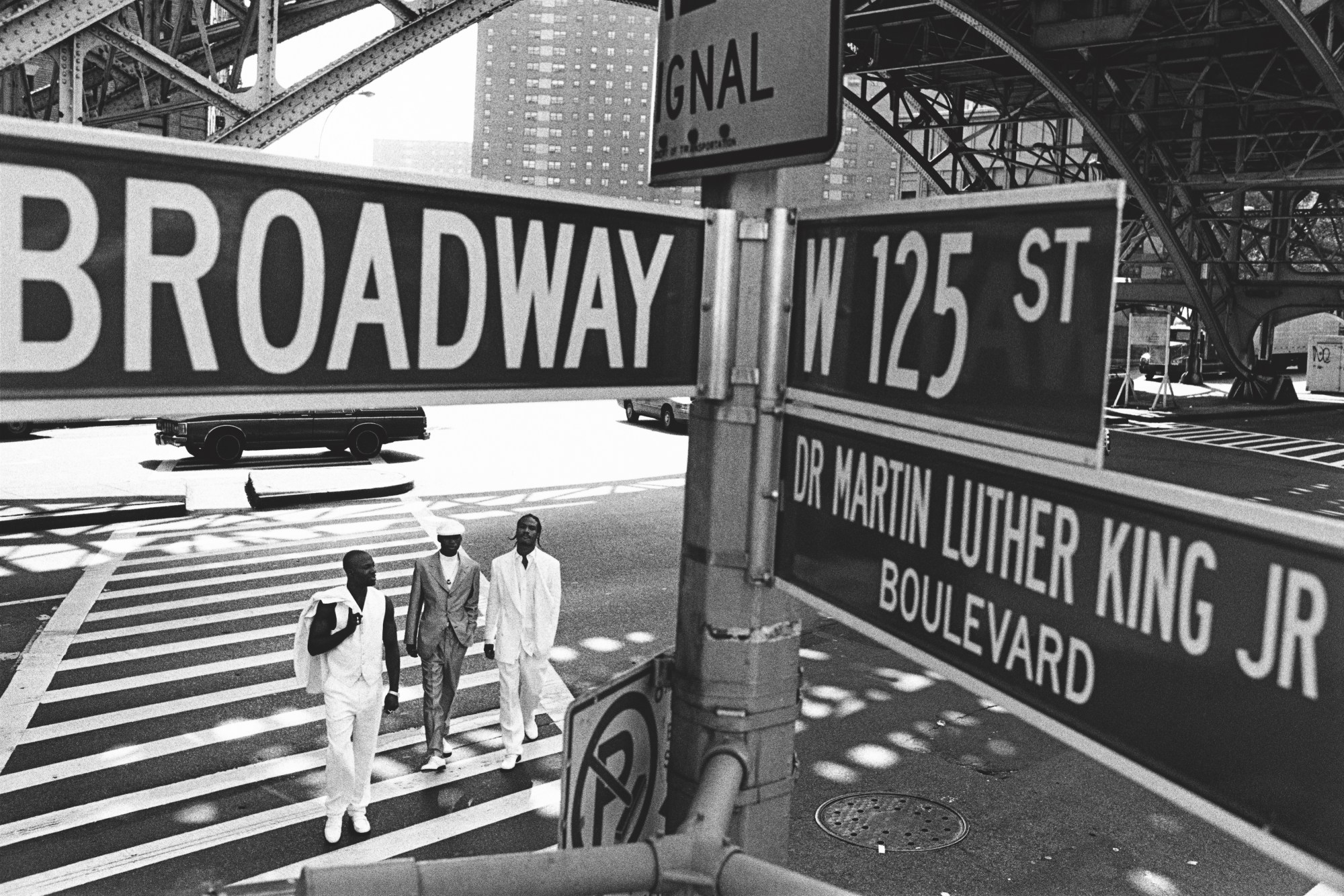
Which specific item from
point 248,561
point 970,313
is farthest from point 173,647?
point 970,313

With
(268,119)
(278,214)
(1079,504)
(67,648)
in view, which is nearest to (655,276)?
(278,214)

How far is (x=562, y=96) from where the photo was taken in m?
191

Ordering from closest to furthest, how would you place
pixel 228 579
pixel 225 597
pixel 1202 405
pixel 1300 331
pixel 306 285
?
pixel 306 285 → pixel 225 597 → pixel 228 579 → pixel 1202 405 → pixel 1300 331

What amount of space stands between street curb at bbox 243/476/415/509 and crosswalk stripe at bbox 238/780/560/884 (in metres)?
11.3

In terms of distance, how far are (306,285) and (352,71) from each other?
13930 millimetres

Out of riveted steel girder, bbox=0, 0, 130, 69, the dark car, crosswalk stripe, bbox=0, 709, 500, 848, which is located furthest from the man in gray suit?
the dark car

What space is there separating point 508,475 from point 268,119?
9458 mm

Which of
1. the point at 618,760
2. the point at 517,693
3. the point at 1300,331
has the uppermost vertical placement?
the point at 1300,331

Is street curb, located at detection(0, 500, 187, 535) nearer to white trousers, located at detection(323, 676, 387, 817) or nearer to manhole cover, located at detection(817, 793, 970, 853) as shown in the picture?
white trousers, located at detection(323, 676, 387, 817)

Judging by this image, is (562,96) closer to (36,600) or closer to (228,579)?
(228,579)

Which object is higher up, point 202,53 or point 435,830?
point 202,53

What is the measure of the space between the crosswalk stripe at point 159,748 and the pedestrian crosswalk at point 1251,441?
25.7 metres

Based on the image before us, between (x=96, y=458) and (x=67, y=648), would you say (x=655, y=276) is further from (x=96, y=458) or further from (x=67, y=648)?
(x=96, y=458)

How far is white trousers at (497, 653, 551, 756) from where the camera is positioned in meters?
8.60
